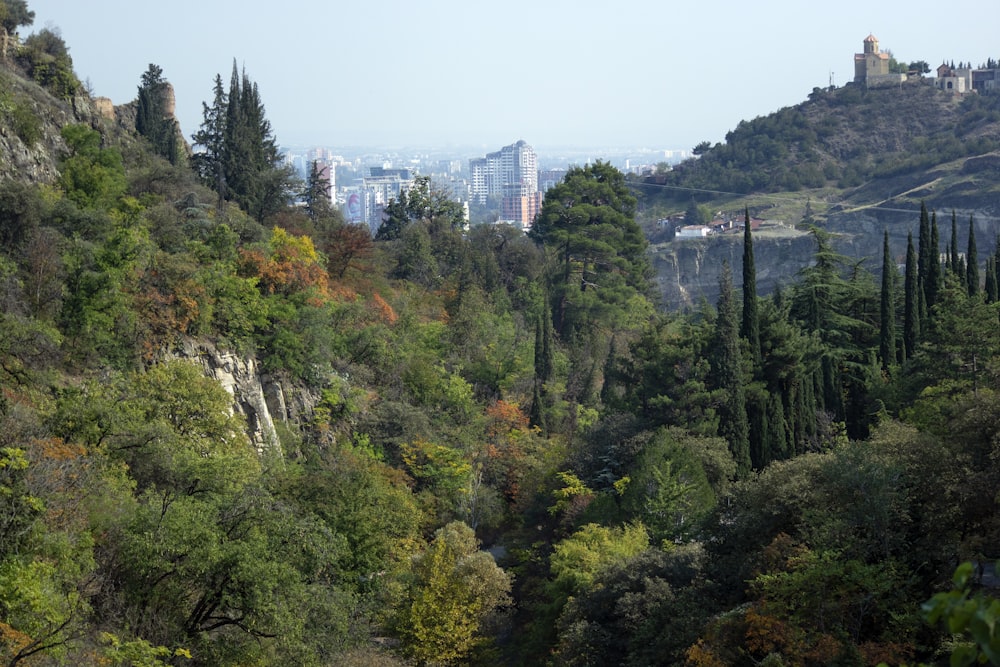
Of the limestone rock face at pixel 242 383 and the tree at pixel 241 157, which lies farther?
the tree at pixel 241 157

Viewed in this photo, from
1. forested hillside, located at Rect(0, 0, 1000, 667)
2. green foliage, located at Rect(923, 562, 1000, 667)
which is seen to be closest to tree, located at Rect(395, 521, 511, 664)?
forested hillside, located at Rect(0, 0, 1000, 667)

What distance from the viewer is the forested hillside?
1638cm

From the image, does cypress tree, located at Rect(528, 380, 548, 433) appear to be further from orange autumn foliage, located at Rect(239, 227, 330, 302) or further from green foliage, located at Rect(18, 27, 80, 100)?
green foliage, located at Rect(18, 27, 80, 100)

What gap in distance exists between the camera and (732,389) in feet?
100.0

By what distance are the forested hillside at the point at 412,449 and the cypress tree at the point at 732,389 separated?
9 cm

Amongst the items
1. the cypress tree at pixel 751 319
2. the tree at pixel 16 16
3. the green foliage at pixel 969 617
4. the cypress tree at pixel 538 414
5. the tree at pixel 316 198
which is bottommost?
the cypress tree at pixel 538 414

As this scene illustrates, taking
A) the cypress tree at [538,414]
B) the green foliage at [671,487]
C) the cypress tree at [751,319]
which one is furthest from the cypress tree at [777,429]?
the cypress tree at [538,414]

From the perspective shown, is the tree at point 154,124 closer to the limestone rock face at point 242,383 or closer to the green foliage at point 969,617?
the limestone rock face at point 242,383

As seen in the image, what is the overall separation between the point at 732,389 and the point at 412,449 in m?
9.46

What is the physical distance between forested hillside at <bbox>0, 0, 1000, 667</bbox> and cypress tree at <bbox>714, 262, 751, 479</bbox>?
0.31 feet

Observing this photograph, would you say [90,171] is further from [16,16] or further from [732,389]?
[732,389]

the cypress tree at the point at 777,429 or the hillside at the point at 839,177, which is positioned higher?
the hillside at the point at 839,177

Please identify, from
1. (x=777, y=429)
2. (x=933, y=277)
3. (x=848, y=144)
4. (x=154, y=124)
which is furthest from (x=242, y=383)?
(x=848, y=144)

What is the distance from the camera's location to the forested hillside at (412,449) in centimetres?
1638
